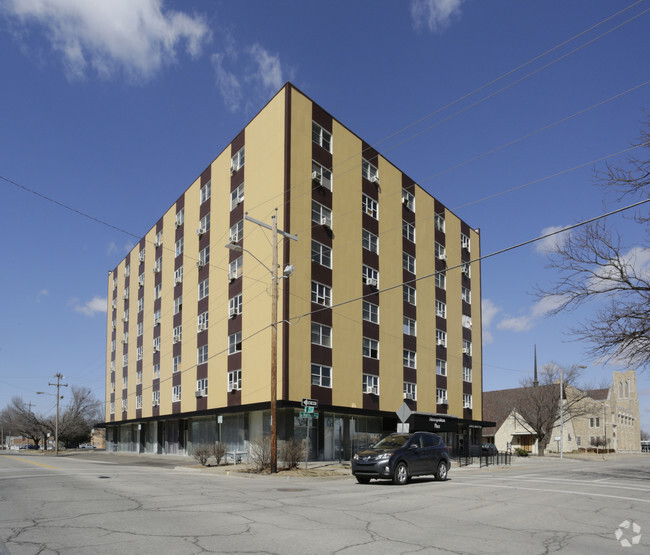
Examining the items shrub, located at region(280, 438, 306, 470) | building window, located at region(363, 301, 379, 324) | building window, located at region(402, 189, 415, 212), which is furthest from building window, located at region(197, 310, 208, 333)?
shrub, located at region(280, 438, 306, 470)

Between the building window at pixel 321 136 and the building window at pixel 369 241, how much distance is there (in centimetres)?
637

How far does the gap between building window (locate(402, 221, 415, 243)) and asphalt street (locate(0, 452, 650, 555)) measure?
99.8 ft

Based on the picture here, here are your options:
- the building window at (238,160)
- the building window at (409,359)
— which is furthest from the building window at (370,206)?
the building window at (409,359)

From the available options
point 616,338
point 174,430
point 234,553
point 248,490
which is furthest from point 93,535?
point 174,430

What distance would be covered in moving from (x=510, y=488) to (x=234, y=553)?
12.9 m

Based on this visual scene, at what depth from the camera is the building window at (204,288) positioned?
140ft

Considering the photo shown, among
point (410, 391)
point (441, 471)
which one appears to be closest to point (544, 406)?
point (410, 391)

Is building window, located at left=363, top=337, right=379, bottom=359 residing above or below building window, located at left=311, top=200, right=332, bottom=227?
below

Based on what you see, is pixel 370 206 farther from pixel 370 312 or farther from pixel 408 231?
pixel 370 312

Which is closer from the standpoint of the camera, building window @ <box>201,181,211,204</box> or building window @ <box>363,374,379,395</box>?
building window @ <box>363,374,379,395</box>

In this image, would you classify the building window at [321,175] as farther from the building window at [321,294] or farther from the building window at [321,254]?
the building window at [321,294]

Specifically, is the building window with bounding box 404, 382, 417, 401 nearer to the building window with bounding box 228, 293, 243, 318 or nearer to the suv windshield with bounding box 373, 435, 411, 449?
the building window with bounding box 228, 293, 243, 318

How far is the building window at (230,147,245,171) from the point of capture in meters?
40.2

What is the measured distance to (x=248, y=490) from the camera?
16.0 meters
